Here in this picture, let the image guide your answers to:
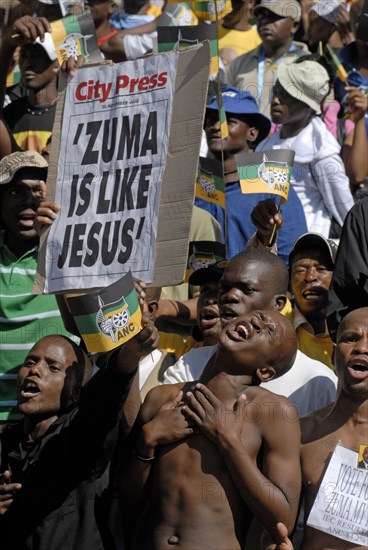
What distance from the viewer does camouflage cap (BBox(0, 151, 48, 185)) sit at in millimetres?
6785

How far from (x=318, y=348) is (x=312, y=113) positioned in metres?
2.19

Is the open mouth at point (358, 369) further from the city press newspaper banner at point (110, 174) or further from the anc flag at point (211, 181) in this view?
the anc flag at point (211, 181)

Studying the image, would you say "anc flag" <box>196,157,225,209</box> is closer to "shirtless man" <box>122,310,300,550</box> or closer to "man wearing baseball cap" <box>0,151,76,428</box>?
"man wearing baseball cap" <box>0,151,76,428</box>

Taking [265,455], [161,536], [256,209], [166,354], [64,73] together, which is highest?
[64,73]

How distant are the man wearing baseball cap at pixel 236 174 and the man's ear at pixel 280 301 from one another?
122 centimetres

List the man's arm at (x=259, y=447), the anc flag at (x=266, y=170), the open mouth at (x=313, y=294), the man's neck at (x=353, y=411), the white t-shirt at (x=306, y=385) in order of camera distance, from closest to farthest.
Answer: the man's arm at (x=259, y=447)
the man's neck at (x=353, y=411)
the white t-shirt at (x=306, y=385)
the anc flag at (x=266, y=170)
the open mouth at (x=313, y=294)

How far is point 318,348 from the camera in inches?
242

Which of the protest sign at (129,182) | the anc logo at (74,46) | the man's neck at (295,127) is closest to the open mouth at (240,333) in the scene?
the protest sign at (129,182)

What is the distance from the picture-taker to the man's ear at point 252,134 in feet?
24.9

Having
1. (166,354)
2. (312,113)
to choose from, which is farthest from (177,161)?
(312,113)

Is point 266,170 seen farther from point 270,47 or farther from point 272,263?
point 270,47

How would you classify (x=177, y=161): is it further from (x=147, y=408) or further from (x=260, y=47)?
(x=260, y=47)

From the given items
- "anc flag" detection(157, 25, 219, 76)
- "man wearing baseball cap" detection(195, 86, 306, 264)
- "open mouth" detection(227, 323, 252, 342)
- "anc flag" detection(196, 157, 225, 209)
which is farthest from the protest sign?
"man wearing baseball cap" detection(195, 86, 306, 264)

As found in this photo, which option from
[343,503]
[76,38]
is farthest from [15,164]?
[343,503]
